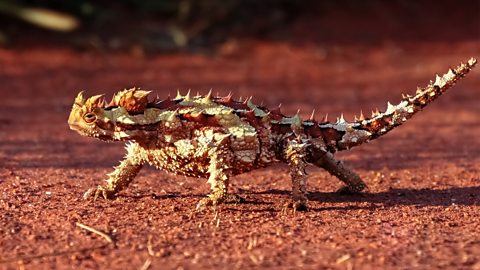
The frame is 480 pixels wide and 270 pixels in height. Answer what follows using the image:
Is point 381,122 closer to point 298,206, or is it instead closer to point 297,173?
point 297,173

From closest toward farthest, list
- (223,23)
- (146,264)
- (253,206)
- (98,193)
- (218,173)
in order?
(146,264) < (218,173) < (253,206) < (98,193) < (223,23)

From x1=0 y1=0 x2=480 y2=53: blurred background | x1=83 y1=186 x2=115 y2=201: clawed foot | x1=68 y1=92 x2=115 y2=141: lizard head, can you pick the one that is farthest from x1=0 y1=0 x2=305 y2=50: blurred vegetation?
x1=68 y1=92 x2=115 y2=141: lizard head

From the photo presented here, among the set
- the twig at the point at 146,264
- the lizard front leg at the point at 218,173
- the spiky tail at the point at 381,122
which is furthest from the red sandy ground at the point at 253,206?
the spiky tail at the point at 381,122

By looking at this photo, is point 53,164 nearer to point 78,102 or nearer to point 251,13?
point 78,102

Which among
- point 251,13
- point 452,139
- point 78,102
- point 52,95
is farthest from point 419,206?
point 251,13

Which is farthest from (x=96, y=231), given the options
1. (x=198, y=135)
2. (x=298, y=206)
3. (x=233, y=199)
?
(x=298, y=206)

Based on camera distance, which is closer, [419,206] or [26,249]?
[26,249]

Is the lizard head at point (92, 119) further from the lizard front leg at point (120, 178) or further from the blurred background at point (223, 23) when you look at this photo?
the blurred background at point (223, 23)
